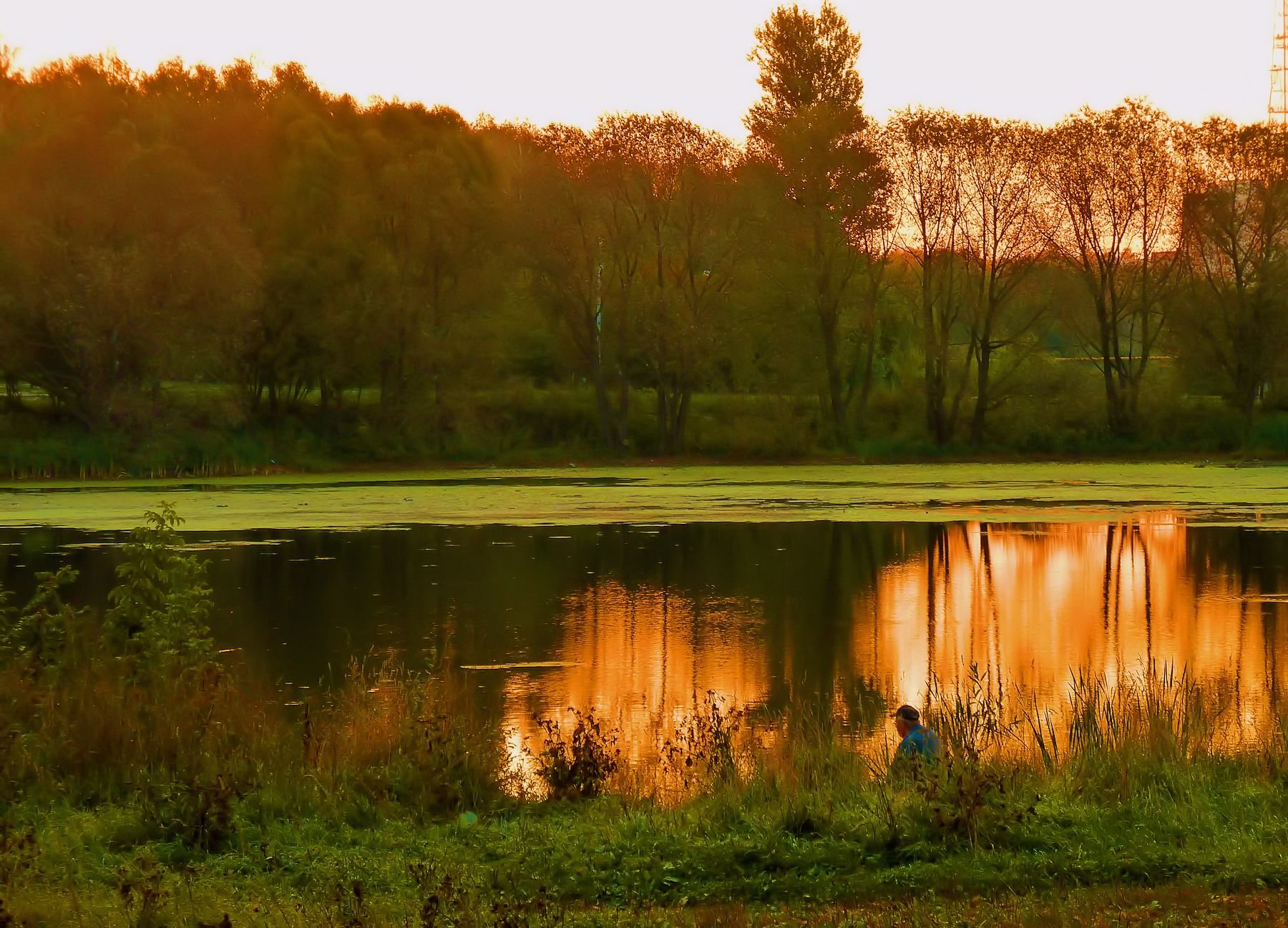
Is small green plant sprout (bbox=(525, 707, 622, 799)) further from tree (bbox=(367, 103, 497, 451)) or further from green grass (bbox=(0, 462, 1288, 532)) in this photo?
tree (bbox=(367, 103, 497, 451))

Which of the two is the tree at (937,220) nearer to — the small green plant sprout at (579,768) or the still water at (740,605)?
the still water at (740,605)

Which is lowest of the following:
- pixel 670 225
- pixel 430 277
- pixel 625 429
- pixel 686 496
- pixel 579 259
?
pixel 686 496

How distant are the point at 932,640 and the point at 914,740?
27.8 ft

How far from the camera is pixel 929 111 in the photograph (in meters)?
65.2

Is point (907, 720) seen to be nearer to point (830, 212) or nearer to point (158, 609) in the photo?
point (158, 609)

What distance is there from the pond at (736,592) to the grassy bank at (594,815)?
7.68 feet

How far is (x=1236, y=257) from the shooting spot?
60.9 metres

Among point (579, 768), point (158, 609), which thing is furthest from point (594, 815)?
point (158, 609)

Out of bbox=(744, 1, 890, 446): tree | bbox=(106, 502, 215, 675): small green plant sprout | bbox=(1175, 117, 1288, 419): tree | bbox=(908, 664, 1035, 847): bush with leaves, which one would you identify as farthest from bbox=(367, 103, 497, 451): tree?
bbox=(908, 664, 1035, 847): bush with leaves

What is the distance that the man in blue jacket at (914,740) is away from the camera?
10.0 m

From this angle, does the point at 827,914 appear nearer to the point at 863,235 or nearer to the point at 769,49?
the point at 863,235

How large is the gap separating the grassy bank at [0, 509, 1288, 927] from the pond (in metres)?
2.34

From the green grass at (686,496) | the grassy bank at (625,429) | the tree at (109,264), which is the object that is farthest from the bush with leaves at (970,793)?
the grassy bank at (625,429)

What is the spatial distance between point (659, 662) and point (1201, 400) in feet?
170
